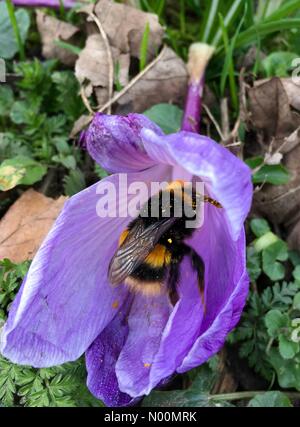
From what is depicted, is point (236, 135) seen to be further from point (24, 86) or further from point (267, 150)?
point (24, 86)

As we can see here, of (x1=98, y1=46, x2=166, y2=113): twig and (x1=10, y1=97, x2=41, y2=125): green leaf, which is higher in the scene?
(x1=98, y1=46, x2=166, y2=113): twig

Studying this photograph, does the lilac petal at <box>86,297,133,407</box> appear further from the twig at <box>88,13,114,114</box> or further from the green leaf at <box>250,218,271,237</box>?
the twig at <box>88,13,114,114</box>

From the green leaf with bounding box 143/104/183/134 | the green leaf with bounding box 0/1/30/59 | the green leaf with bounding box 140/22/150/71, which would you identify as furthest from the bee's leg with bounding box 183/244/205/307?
the green leaf with bounding box 0/1/30/59

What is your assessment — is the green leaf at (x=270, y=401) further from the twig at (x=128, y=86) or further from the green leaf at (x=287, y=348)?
the twig at (x=128, y=86)

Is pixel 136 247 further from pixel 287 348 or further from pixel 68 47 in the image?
pixel 68 47

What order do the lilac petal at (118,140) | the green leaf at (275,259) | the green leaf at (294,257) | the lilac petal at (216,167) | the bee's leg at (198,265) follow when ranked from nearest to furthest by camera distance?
the lilac petal at (216,167), the lilac petal at (118,140), the bee's leg at (198,265), the green leaf at (275,259), the green leaf at (294,257)

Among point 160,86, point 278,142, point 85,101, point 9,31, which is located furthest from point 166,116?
point 9,31

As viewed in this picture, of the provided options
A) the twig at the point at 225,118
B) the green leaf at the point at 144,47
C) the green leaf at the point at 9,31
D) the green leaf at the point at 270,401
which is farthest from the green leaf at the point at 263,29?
the green leaf at the point at 270,401
